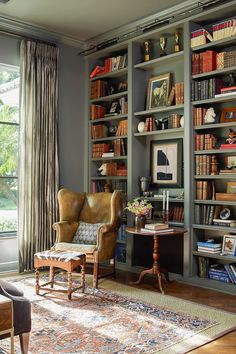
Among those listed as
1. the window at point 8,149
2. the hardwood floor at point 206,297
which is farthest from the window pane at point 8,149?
the hardwood floor at point 206,297

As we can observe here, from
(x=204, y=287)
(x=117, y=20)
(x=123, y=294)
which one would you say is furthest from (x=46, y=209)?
(x=117, y=20)

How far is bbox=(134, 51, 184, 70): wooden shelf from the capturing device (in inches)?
196

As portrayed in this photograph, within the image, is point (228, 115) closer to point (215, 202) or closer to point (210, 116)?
point (210, 116)

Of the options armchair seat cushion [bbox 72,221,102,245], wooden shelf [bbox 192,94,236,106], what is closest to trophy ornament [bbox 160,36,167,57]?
wooden shelf [bbox 192,94,236,106]

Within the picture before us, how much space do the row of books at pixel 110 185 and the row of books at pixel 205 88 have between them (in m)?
1.60

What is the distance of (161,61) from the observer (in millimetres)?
5207

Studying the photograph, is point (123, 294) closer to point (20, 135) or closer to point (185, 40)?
point (20, 135)

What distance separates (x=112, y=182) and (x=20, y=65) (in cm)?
206

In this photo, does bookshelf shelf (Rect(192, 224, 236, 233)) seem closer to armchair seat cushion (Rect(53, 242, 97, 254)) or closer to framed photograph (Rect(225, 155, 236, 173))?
framed photograph (Rect(225, 155, 236, 173))

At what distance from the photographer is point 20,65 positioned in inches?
214

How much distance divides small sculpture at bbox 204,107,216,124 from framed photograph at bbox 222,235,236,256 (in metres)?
1.31

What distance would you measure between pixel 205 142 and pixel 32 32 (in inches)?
112

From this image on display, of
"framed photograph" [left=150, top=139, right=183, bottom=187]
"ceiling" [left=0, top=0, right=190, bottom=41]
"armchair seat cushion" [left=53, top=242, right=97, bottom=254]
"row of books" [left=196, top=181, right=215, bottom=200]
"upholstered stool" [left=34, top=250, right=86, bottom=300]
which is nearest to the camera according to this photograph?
"upholstered stool" [left=34, top=250, right=86, bottom=300]

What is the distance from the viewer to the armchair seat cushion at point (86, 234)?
16.4 ft
